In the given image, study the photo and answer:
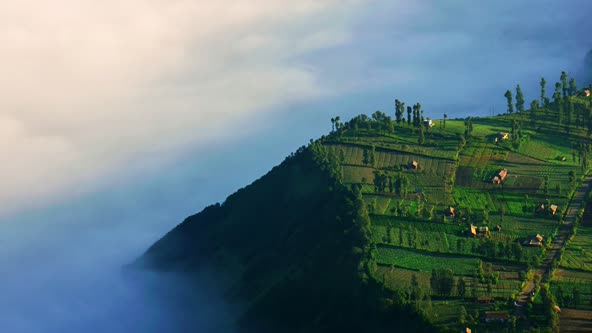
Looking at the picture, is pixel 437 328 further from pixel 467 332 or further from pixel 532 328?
pixel 532 328

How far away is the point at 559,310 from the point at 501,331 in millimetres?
14819

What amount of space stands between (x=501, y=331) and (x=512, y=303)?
1184cm

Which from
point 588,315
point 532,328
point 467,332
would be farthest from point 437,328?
point 588,315

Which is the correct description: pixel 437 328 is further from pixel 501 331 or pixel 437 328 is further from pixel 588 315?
pixel 588 315

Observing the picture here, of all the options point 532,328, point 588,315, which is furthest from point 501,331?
point 588,315

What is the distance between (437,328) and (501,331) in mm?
13376

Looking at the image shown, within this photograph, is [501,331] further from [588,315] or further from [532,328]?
[588,315]

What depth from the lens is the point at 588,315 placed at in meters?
195

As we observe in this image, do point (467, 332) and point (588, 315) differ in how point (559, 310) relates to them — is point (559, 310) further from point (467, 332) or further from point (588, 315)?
point (467, 332)

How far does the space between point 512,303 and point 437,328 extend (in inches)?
692

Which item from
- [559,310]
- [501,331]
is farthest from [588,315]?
[501,331]

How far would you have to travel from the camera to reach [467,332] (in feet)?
626

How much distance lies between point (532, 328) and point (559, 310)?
33.6 feet

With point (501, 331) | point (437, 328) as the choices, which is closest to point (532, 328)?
point (501, 331)
